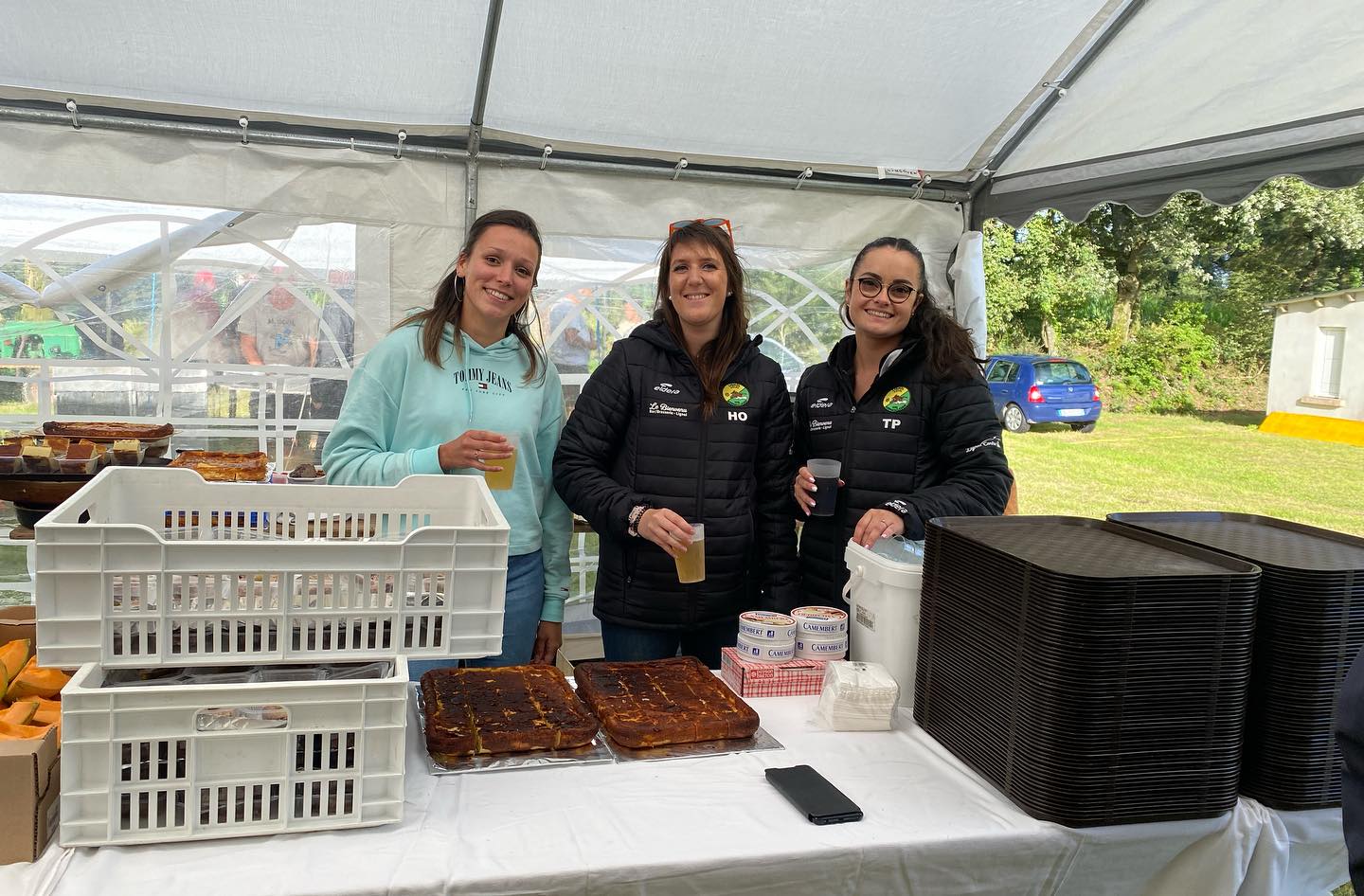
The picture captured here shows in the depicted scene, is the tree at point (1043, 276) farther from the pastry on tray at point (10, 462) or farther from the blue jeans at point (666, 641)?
the pastry on tray at point (10, 462)

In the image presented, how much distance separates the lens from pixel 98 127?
3.35m

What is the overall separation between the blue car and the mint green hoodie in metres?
12.7

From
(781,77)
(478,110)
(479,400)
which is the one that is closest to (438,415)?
(479,400)

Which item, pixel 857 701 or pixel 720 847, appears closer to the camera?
pixel 720 847

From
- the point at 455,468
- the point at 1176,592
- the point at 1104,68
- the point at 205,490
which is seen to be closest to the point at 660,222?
the point at 1104,68

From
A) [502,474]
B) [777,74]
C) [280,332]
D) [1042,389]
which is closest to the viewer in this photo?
[502,474]

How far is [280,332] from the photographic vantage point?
3721 mm

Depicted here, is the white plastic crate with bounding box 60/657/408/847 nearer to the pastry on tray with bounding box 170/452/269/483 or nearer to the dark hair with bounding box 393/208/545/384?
the dark hair with bounding box 393/208/545/384

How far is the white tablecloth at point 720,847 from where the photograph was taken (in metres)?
1.18

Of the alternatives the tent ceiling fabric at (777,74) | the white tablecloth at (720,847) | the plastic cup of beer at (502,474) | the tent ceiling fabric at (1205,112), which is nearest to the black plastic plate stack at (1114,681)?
the white tablecloth at (720,847)

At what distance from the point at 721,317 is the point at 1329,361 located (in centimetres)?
1400

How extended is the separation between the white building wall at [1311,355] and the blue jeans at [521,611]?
46.7ft

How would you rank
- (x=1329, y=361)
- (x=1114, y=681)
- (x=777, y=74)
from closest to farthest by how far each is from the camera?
(x=1114, y=681) < (x=777, y=74) < (x=1329, y=361)

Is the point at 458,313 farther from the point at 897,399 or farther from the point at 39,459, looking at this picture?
the point at 39,459
